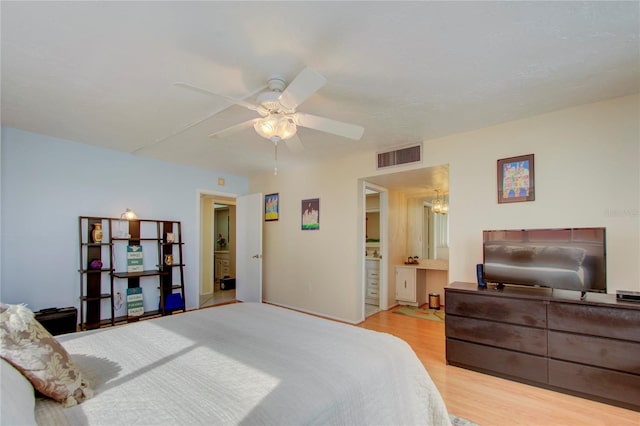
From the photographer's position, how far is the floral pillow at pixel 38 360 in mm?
1043

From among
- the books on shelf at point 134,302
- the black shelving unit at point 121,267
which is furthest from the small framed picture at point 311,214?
the books on shelf at point 134,302

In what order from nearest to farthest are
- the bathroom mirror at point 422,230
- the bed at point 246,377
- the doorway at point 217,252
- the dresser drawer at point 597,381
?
1. the bed at point 246,377
2. the dresser drawer at point 597,381
3. the bathroom mirror at point 422,230
4. the doorway at point 217,252

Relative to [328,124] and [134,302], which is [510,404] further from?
[134,302]

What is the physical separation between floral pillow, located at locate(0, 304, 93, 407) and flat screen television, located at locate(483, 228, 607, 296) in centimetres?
312

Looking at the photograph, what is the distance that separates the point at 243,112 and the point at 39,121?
2202mm

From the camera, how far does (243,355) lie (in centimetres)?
147

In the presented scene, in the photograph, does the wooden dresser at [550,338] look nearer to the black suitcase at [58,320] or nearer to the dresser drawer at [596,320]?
the dresser drawer at [596,320]

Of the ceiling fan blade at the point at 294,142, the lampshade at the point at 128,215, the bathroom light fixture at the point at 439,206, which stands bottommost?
the lampshade at the point at 128,215

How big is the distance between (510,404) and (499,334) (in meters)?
0.57

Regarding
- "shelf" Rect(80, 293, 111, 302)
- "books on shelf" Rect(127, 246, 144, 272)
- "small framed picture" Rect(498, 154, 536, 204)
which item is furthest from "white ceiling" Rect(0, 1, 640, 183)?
"shelf" Rect(80, 293, 111, 302)

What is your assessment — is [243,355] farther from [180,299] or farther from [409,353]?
[180,299]

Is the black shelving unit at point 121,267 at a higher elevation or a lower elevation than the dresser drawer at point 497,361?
higher

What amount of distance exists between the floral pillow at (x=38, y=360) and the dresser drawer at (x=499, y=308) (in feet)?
9.22

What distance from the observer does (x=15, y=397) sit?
87cm
